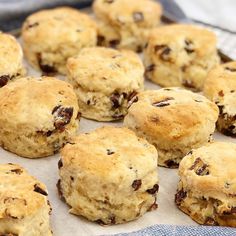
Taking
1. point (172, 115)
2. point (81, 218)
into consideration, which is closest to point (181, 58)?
point (172, 115)

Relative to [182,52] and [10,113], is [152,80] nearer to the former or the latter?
[182,52]

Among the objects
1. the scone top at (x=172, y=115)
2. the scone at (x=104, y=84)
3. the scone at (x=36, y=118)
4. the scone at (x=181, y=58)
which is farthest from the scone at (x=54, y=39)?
the scone top at (x=172, y=115)

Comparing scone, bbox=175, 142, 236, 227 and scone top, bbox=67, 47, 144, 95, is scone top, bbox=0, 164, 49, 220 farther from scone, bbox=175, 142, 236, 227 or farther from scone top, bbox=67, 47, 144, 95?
scone top, bbox=67, 47, 144, 95

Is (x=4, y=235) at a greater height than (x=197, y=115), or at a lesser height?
lesser

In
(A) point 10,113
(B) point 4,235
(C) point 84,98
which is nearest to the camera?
(B) point 4,235

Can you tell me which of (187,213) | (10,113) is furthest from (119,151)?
(10,113)

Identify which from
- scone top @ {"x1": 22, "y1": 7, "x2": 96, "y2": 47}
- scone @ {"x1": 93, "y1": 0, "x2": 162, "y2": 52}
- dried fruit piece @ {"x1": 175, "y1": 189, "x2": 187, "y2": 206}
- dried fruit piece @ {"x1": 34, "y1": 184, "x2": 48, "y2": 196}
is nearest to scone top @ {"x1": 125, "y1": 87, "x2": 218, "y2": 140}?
dried fruit piece @ {"x1": 175, "y1": 189, "x2": 187, "y2": 206}

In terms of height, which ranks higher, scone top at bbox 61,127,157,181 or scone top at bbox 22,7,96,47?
scone top at bbox 61,127,157,181
